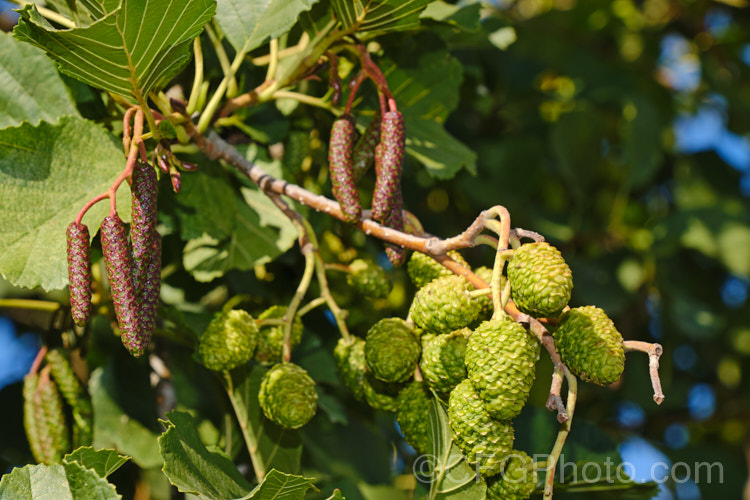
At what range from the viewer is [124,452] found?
1.93m

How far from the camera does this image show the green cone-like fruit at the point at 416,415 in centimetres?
131

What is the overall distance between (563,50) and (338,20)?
238 cm

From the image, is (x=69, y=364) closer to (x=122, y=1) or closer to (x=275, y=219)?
(x=275, y=219)

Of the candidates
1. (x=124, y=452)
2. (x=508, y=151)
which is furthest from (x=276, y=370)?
(x=508, y=151)

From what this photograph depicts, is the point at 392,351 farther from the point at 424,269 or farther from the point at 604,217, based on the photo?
the point at 604,217

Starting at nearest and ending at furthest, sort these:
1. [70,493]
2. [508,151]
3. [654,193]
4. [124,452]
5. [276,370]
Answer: [70,493]
[276,370]
[124,452]
[508,151]
[654,193]

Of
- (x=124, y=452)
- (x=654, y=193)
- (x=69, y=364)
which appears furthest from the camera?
(x=654, y=193)

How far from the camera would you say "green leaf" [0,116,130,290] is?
4.16 ft

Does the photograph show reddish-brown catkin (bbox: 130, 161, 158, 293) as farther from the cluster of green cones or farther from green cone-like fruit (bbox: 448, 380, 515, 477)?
green cone-like fruit (bbox: 448, 380, 515, 477)

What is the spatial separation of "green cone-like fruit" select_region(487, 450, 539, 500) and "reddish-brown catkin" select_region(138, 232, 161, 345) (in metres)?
0.64

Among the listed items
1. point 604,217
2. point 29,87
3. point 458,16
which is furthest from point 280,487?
point 604,217

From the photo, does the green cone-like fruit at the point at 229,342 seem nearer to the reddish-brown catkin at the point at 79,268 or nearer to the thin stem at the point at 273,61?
the reddish-brown catkin at the point at 79,268

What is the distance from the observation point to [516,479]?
1.19m

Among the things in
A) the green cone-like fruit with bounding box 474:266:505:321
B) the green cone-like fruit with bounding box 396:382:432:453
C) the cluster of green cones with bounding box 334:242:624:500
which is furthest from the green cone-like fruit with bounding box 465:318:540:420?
the green cone-like fruit with bounding box 396:382:432:453
